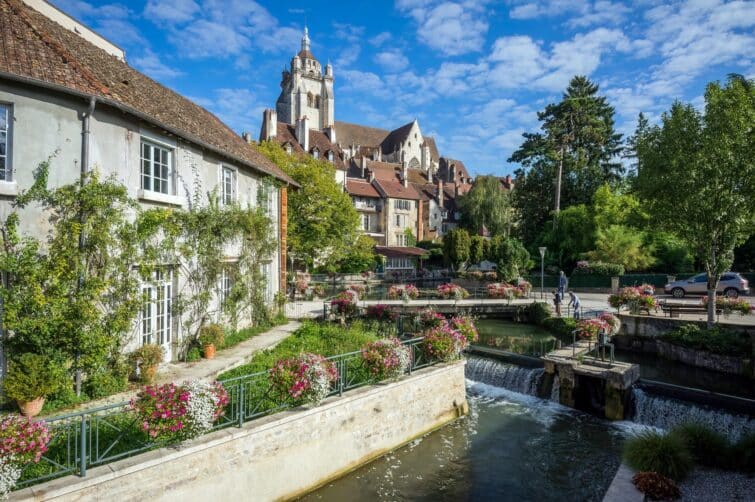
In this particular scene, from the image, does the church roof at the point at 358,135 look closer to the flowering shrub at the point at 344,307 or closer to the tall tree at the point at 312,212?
the tall tree at the point at 312,212

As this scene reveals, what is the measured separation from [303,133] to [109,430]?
58813mm

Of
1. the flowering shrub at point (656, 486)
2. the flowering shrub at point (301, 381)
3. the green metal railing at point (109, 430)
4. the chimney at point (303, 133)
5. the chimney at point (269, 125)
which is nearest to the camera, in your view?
the green metal railing at point (109, 430)

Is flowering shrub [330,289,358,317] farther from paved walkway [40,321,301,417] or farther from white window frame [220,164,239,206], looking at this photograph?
white window frame [220,164,239,206]

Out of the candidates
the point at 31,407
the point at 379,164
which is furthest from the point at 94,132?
the point at 379,164

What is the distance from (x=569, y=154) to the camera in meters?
48.5

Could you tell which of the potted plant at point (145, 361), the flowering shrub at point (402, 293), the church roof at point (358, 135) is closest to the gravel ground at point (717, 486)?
the potted plant at point (145, 361)

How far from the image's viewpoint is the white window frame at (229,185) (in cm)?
1558

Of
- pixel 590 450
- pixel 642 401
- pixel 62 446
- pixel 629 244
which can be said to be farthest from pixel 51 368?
pixel 629 244

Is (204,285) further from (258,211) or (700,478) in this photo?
(700,478)

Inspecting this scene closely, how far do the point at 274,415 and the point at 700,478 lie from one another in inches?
321

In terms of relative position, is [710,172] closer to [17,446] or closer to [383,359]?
[383,359]

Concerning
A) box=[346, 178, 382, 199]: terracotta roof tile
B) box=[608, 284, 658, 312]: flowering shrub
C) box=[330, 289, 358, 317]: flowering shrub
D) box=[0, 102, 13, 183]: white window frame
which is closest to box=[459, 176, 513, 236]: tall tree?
box=[346, 178, 382, 199]: terracotta roof tile

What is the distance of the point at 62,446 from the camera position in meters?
7.09

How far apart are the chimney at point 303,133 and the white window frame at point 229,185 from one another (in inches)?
1852
